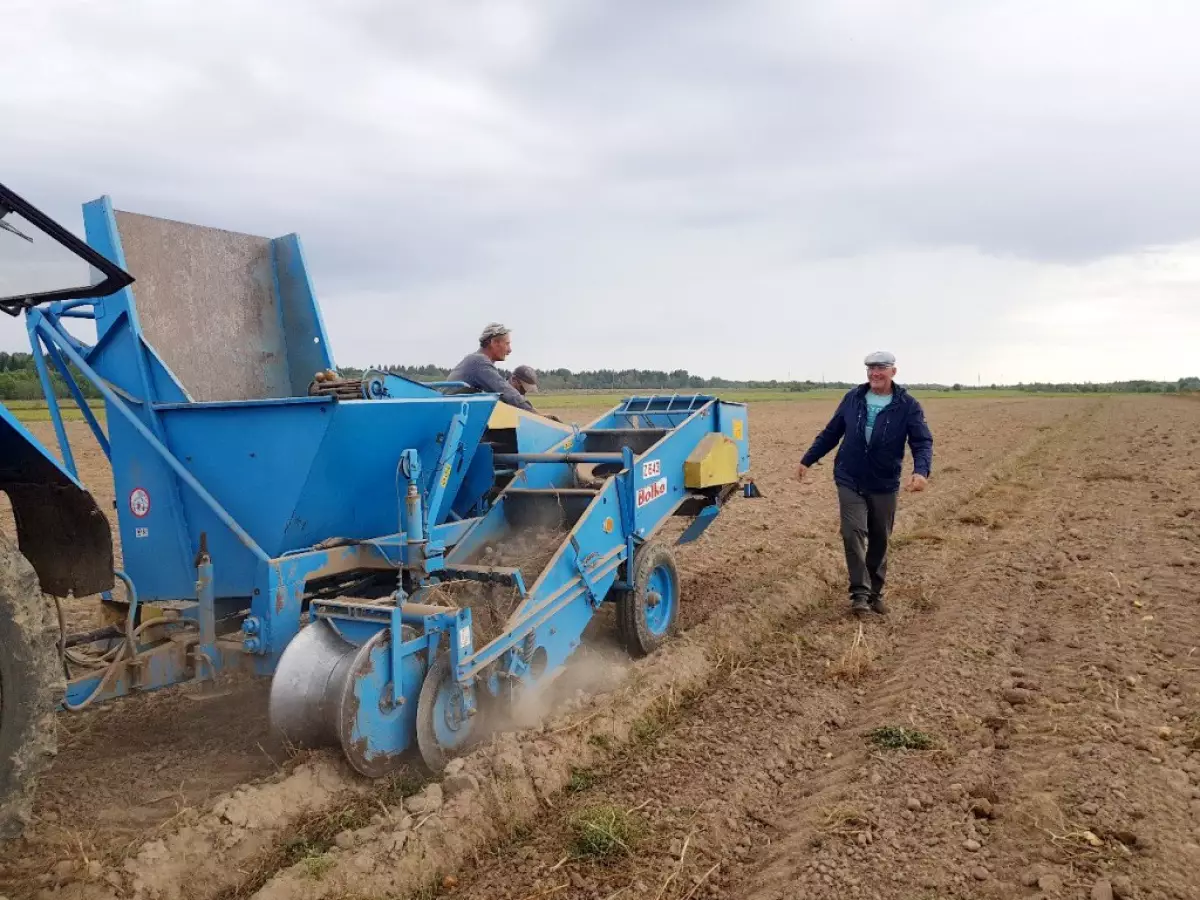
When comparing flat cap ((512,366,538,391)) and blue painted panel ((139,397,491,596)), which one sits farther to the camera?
flat cap ((512,366,538,391))

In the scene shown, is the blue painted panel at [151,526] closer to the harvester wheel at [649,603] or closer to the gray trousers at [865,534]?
the harvester wheel at [649,603]

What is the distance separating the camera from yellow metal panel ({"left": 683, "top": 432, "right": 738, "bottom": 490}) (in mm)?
6297

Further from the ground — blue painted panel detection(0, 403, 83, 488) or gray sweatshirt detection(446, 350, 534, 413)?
gray sweatshirt detection(446, 350, 534, 413)

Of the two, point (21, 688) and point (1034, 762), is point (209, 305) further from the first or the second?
point (1034, 762)

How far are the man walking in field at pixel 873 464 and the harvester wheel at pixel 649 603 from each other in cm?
141

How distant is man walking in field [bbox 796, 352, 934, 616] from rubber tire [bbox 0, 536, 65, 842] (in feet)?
16.8

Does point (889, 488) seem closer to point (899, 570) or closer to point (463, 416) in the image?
point (899, 570)

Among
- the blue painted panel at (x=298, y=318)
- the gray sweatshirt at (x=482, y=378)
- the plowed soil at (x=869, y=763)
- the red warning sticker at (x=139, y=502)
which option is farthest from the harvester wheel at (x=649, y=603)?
the red warning sticker at (x=139, y=502)

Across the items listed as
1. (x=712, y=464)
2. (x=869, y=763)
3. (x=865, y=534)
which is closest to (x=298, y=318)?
(x=712, y=464)

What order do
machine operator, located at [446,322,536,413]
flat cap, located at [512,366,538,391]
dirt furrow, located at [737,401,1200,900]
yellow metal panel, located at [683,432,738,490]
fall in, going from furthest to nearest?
1. flat cap, located at [512,366,538,391]
2. yellow metal panel, located at [683,432,738,490]
3. machine operator, located at [446,322,536,413]
4. dirt furrow, located at [737,401,1200,900]

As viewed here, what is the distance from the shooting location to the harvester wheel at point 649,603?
560 cm

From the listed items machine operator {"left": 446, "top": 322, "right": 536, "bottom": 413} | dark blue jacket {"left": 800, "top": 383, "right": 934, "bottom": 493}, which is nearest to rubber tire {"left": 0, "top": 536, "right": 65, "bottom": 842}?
machine operator {"left": 446, "top": 322, "right": 536, "bottom": 413}

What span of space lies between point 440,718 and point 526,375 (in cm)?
370

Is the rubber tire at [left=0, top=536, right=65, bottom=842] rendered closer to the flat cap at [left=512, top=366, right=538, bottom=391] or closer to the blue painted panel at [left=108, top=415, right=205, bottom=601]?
the blue painted panel at [left=108, top=415, right=205, bottom=601]
